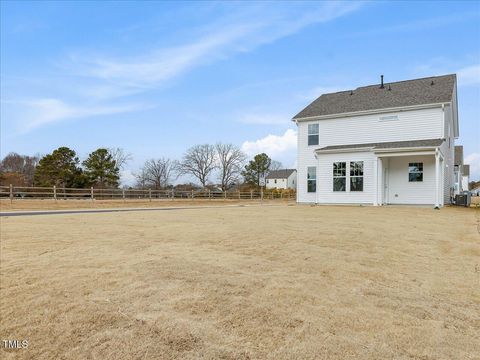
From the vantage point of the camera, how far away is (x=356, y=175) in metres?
18.4

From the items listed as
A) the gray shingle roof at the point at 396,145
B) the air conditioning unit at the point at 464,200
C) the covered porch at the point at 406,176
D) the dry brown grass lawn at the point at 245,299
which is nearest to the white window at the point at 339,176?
the gray shingle roof at the point at 396,145

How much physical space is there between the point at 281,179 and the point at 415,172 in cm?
6249

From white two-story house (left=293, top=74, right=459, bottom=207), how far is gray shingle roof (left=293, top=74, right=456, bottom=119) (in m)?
0.04

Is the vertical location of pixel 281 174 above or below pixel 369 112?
below

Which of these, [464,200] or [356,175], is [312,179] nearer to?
[356,175]

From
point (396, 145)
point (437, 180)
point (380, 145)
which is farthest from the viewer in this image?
point (380, 145)

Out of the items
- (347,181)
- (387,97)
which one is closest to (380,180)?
(347,181)

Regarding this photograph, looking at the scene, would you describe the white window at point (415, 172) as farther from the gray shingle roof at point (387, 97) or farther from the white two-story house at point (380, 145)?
the gray shingle roof at point (387, 97)

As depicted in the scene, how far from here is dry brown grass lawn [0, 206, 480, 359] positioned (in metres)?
2.68

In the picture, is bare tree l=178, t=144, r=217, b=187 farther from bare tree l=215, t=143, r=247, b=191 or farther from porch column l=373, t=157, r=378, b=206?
porch column l=373, t=157, r=378, b=206

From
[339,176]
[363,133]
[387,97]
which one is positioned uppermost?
[387,97]

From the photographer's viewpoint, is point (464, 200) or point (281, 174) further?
point (281, 174)

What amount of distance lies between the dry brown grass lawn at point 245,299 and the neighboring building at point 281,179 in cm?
7316

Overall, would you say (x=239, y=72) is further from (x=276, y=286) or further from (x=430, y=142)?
(x=276, y=286)
